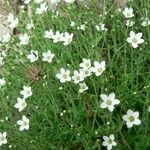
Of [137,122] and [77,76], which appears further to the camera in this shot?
[77,76]

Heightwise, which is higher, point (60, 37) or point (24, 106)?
point (60, 37)

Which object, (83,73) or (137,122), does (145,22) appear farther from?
(137,122)

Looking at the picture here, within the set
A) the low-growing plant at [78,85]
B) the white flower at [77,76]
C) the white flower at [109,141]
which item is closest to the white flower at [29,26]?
the low-growing plant at [78,85]

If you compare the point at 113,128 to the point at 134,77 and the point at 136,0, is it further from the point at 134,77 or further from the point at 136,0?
the point at 136,0

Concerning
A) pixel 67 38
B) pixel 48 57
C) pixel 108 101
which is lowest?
pixel 108 101

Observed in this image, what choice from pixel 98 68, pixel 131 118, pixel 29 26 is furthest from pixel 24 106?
pixel 29 26

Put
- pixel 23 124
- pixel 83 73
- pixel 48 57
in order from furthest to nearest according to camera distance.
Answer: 1. pixel 48 57
2. pixel 23 124
3. pixel 83 73

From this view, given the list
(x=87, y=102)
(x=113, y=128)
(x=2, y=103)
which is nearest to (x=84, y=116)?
(x=87, y=102)

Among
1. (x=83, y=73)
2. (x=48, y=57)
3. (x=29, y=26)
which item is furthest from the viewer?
(x=29, y=26)
